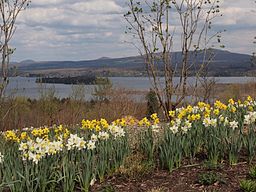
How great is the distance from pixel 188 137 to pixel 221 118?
489 millimetres

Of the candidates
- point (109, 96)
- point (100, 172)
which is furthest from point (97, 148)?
point (109, 96)

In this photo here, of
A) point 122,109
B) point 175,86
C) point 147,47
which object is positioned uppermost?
point 147,47

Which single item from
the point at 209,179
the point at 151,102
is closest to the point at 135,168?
the point at 209,179

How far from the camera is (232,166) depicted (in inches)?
187

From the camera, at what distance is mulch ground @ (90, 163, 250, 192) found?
13.9 feet

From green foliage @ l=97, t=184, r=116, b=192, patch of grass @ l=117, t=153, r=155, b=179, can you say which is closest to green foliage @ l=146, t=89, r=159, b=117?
patch of grass @ l=117, t=153, r=155, b=179

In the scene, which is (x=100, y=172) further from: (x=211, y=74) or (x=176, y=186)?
(x=211, y=74)

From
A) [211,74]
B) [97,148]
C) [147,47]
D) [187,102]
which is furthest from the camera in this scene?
[211,74]

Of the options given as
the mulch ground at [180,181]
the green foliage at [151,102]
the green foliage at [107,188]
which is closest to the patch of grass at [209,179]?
the mulch ground at [180,181]

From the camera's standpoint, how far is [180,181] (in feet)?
14.6

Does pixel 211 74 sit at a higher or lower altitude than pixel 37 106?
higher

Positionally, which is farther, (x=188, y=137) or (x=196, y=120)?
(x=196, y=120)

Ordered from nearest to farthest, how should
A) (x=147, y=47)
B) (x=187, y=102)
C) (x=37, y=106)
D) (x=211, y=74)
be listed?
(x=147, y=47) < (x=187, y=102) < (x=37, y=106) < (x=211, y=74)

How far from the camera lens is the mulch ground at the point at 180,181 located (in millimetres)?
4223
